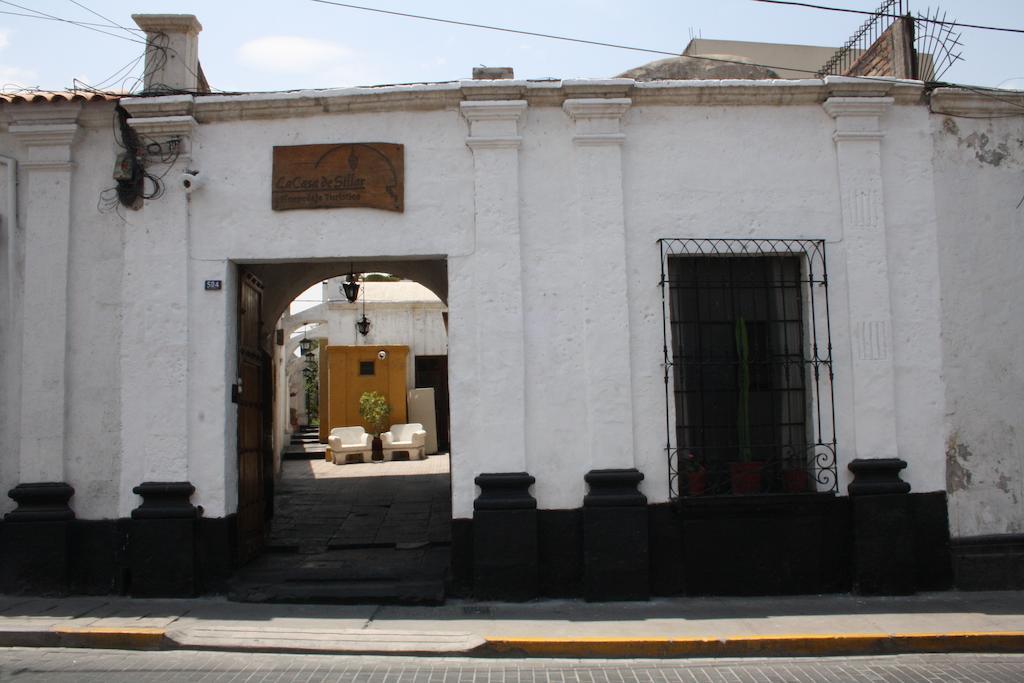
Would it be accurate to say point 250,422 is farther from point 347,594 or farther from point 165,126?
point 165,126

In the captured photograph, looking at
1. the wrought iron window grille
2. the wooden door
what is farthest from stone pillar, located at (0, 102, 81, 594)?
→ the wrought iron window grille

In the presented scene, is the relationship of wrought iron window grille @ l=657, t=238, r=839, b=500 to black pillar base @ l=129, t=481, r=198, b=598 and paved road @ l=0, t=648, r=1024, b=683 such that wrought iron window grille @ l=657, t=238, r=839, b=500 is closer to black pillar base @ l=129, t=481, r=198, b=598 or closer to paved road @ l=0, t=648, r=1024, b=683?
paved road @ l=0, t=648, r=1024, b=683

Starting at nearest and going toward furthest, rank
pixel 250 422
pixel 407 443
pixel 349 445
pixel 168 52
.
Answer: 1. pixel 168 52
2. pixel 250 422
3. pixel 349 445
4. pixel 407 443

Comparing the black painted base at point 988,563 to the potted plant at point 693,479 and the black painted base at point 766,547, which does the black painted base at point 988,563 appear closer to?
the black painted base at point 766,547

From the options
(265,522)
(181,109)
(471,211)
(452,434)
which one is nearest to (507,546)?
(452,434)

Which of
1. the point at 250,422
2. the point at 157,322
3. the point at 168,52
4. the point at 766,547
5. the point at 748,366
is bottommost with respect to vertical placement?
the point at 766,547

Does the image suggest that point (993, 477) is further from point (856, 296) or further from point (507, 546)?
point (507, 546)

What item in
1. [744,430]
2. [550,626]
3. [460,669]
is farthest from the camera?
[744,430]

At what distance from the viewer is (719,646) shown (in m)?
5.60

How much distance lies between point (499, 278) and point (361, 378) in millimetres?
12325

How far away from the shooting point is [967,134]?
7227mm

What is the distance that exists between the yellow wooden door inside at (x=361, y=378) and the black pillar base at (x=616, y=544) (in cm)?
1191

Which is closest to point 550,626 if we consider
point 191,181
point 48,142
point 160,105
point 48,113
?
point 191,181

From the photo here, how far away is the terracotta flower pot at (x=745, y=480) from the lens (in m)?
6.88
